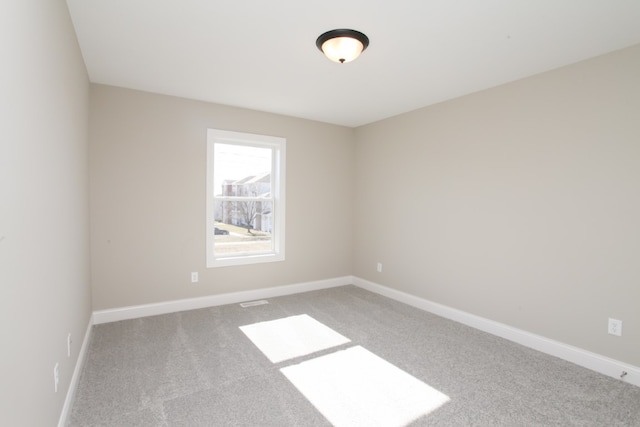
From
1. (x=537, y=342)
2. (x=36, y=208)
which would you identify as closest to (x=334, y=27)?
(x=36, y=208)

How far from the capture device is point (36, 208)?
1.48 meters

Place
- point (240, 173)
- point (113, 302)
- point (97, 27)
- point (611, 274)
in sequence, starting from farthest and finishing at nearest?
point (240, 173) < point (113, 302) < point (611, 274) < point (97, 27)

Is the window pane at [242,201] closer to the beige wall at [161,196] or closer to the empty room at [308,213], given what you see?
the empty room at [308,213]

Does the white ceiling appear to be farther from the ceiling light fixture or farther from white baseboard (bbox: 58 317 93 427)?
white baseboard (bbox: 58 317 93 427)

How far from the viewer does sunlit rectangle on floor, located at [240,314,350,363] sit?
289 cm

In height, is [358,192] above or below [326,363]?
above

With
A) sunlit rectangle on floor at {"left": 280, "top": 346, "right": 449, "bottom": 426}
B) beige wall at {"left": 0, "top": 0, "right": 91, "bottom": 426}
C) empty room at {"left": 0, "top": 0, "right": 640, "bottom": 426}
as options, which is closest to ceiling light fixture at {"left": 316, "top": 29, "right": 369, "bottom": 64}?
empty room at {"left": 0, "top": 0, "right": 640, "bottom": 426}

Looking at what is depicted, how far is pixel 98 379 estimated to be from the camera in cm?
240

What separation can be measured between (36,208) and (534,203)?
11.7 ft

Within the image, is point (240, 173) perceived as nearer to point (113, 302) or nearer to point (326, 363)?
point (113, 302)

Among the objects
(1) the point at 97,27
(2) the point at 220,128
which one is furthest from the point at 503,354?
(1) the point at 97,27

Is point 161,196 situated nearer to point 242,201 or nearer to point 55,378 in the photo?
point 242,201

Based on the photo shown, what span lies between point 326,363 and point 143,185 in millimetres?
2697

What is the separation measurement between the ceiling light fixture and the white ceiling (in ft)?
0.18
